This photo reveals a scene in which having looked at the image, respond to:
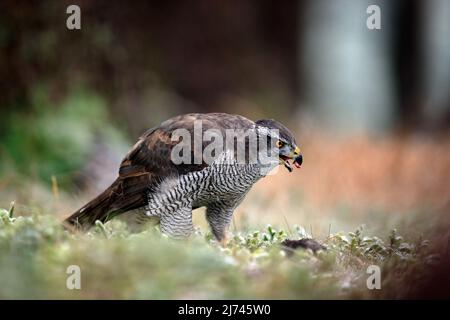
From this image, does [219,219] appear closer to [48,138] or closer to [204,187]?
[204,187]

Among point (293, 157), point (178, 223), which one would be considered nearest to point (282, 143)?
point (293, 157)

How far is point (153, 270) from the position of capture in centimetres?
398

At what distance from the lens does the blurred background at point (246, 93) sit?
882 centimetres

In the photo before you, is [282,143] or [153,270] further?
[282,143]

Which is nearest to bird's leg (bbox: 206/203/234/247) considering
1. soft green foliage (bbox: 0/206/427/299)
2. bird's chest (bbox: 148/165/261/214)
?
bird's chest (bbox: 148/165/261/214)

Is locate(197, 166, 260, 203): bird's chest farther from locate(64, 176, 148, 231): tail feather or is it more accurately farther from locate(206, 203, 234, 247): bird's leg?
locate(64, 176, 148, 231): tail feather

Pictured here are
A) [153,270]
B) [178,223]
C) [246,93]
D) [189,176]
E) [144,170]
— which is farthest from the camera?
[246,93]

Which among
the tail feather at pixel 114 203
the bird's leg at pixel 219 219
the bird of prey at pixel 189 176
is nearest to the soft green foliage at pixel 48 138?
the tail feather at pixel 114 203

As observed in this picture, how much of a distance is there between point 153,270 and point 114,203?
5.19 ft

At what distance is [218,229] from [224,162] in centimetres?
67

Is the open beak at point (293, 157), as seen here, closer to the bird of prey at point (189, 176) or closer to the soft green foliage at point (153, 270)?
the bird of prey at point (189, 176)

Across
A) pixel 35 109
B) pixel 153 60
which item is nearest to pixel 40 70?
pixel 35 109

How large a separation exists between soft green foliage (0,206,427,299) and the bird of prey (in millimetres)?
575

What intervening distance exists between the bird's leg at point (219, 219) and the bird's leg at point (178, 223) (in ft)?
0.95
